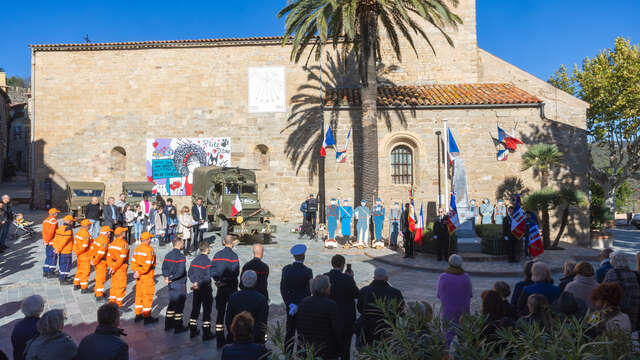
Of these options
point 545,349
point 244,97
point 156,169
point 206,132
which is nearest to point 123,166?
point 156,169

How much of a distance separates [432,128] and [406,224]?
266 inches

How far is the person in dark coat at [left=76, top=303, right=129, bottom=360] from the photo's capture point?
3498 mm

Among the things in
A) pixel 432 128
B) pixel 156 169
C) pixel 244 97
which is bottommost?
pixel 156 169

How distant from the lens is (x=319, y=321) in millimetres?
4285

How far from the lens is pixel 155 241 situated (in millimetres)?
14883

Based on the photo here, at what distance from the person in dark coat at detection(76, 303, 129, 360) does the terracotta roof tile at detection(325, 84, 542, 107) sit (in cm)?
1595

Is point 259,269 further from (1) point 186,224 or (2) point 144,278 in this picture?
(1) point 186,224

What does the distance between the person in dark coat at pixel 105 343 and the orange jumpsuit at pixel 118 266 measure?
425cm

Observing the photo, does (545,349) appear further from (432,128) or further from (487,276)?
(432,128)

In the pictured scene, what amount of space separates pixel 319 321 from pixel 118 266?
5.10 metres

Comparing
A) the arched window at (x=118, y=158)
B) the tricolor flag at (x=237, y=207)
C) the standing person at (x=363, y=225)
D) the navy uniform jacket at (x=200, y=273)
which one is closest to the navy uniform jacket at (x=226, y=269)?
the navy uniform jacket at (x=200, y=273)

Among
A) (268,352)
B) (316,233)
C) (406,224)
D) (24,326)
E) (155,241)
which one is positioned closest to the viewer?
(268,352)

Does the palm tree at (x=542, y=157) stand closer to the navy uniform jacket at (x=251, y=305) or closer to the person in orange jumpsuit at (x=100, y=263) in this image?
the navy uniform jacket at (x=251, y=305)

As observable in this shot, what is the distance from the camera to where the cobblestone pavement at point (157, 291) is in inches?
243
